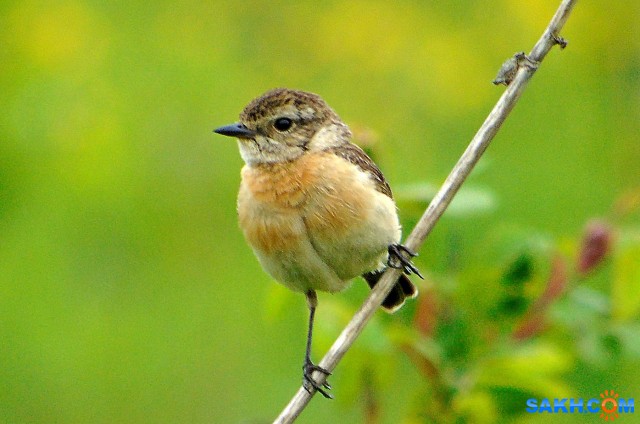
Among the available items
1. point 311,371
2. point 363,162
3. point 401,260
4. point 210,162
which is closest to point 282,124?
point 363,162

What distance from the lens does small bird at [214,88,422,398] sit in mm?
4254

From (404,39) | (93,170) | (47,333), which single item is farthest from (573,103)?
(47,333)

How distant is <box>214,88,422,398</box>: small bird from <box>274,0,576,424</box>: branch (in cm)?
36

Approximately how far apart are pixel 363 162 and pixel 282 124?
391 mm

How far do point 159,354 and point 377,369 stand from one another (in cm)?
295

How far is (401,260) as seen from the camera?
167 inches

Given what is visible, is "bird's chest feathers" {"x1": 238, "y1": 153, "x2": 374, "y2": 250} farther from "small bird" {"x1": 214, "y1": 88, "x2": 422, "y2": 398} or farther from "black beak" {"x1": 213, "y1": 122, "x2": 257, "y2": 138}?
"black beak" {"x1": 213, "y1": 122, "x2": 257, "y2": 138}

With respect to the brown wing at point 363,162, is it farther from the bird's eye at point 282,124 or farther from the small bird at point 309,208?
the bird's eye at point 282,124

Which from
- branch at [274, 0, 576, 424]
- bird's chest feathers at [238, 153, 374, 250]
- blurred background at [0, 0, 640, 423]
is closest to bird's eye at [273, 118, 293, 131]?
bird's chest feathers at [238, 153, 374, 250]

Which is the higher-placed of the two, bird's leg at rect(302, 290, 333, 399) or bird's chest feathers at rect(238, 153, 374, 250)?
→ bird's chest feathers at rect(238, 153, 374, 250)

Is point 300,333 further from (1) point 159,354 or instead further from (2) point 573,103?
(2) point 573,103

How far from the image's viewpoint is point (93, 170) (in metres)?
7.04

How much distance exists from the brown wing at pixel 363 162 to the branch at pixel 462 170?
2.04 feet

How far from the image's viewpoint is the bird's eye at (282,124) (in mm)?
4578
